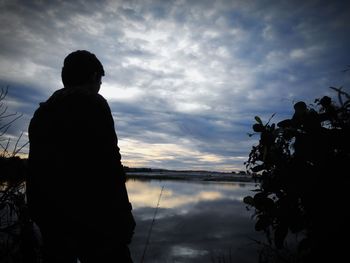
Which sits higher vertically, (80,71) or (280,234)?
(80,71)

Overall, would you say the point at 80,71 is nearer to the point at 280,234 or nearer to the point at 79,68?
the point at 79,68

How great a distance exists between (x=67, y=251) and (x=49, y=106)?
1.02m

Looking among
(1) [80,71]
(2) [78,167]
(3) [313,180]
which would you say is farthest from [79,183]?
(3) [313,180]

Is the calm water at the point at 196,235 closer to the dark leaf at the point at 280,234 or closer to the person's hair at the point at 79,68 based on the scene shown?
the dark leaf at the point at 280,234

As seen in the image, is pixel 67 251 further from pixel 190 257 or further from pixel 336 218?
pixel 190 257

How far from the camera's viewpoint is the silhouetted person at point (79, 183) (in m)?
1.72

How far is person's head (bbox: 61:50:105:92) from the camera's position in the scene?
2082 mm

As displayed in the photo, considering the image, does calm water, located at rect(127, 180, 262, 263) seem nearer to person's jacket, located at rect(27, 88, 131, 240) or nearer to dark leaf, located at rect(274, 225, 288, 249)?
dark leaf, located at rect(274, 225, 288, 249)

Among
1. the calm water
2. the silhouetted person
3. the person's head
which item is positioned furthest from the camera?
the calm water

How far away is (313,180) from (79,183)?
1.83 metres

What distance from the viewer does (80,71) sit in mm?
2080

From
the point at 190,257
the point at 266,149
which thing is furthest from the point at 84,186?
the point at 190,257

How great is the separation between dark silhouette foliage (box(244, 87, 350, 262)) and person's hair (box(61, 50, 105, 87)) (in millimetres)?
1838

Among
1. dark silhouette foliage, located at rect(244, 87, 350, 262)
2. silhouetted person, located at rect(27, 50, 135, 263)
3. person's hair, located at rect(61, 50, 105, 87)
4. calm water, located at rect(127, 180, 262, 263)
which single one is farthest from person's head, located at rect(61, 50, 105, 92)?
calm water, located at rect(127, 180, 262, 263)
